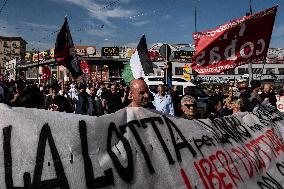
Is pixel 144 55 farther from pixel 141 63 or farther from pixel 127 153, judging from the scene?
pixel 127 153

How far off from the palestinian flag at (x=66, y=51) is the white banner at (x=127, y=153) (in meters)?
6.31

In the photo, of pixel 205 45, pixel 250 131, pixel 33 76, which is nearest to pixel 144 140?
pixel 250 131

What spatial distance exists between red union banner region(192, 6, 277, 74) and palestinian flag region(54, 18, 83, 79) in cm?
417

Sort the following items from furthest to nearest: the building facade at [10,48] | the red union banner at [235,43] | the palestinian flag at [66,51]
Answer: the building facade at [10,48]
the palestinian flag at [66,51]
the red union banner at [235,43]

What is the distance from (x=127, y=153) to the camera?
106 inches

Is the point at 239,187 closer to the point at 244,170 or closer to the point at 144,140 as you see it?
the point at 244,170

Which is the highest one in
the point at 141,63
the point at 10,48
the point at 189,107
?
the point at 10,48

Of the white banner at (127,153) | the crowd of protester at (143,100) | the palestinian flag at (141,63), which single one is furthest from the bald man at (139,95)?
the palestinian flag at (141,63)

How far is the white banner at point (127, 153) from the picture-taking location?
7.24ft

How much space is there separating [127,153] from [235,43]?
14.1 feet

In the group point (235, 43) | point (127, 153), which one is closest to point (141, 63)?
point (235, 43)

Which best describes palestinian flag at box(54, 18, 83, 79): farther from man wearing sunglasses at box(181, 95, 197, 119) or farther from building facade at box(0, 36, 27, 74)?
building facade at box(0, 36, 27, 74)

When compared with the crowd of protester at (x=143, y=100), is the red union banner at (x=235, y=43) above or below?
above

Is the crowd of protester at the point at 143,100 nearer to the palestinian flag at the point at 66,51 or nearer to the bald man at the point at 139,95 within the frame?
the bald man at the point at 139,95
